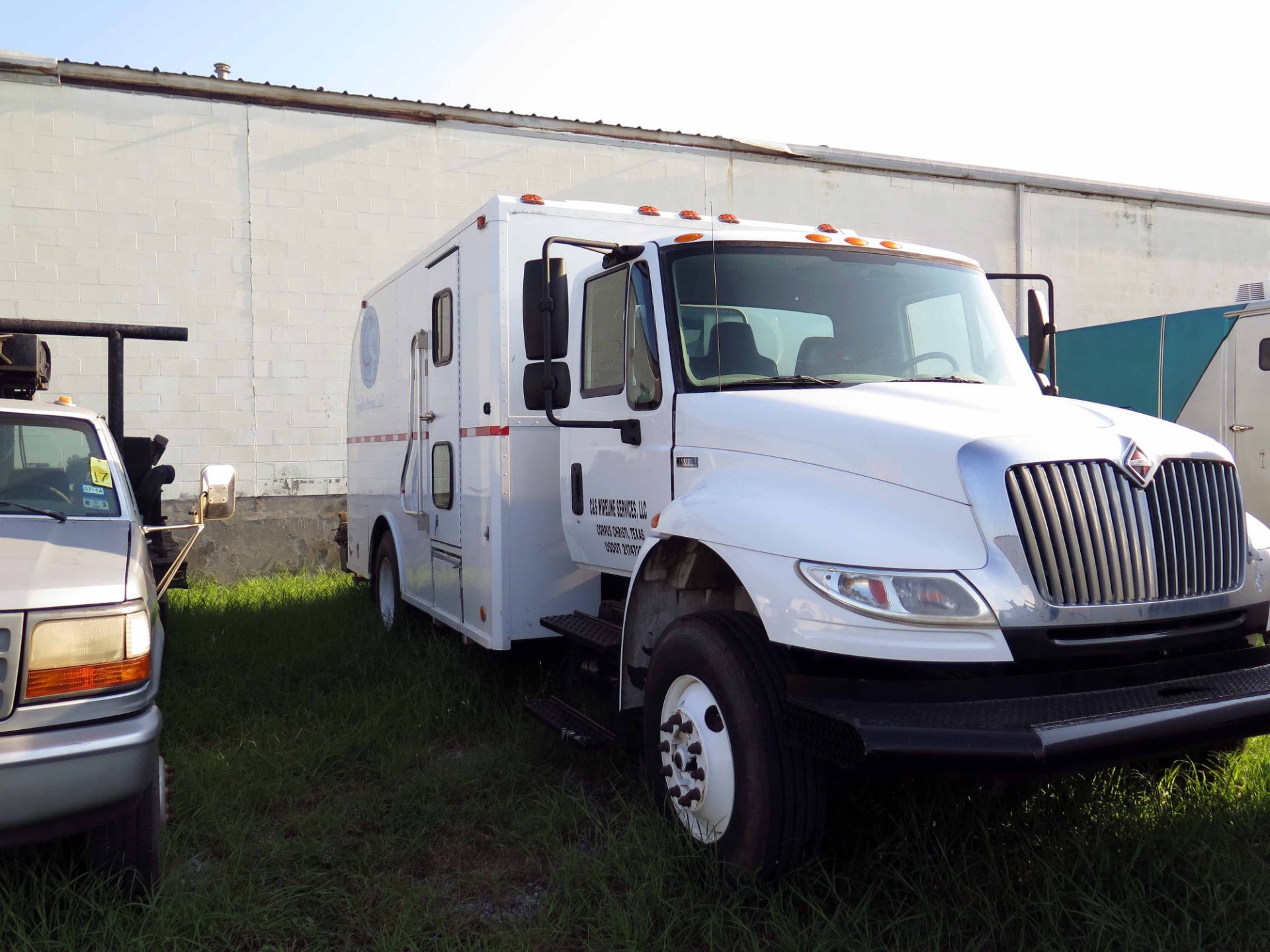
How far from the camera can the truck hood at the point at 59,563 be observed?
3051 millimetres

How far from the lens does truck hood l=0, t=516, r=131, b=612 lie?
3051 millimetres

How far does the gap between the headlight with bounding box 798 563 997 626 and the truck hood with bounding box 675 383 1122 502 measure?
0.91ft

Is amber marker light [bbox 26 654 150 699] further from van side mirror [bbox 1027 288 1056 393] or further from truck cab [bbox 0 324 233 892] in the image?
van side mirror [bbox 1027 288 1056 393]

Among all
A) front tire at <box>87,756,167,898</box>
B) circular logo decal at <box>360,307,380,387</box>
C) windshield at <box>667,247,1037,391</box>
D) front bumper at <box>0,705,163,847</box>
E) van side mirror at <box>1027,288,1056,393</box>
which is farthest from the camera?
circular logo decal at <box>360,307,380,387</box>

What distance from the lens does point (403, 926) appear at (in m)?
3.29

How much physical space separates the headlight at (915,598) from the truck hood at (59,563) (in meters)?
2.28

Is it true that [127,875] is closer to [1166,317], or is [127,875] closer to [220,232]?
[220,232]

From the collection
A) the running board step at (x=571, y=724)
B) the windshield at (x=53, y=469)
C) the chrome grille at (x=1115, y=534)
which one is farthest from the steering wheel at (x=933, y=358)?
the windshield at (x=53, y=469)

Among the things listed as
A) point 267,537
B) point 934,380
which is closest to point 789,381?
point 934,380

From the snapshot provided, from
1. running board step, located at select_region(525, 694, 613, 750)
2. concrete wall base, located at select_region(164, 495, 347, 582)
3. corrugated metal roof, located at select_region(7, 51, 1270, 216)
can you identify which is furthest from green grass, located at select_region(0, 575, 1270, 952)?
corrugated metal roof, located at select_region(7, 51, 1270, 216)

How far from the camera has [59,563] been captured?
3.30m

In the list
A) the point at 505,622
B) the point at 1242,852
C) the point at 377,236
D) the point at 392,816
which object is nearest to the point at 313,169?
the point at 377,236

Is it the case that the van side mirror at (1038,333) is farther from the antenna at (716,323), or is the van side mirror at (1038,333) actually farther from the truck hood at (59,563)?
the truck hood at (59,563)

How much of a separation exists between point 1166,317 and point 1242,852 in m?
8.29
